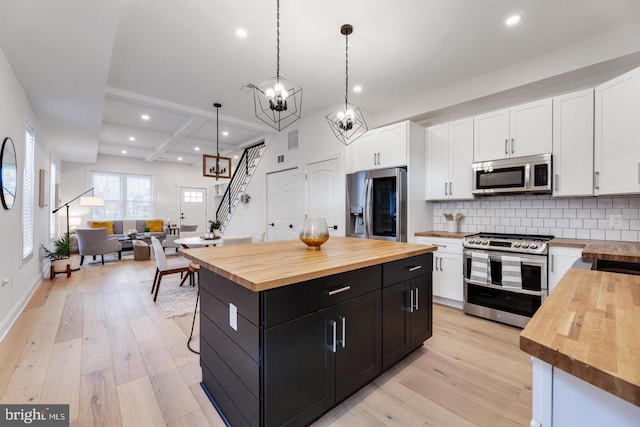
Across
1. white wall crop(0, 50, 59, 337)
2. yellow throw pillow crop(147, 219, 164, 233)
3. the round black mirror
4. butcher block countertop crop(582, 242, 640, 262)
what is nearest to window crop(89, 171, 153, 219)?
yellow throw pillow crop(147, 219, 164, 233)

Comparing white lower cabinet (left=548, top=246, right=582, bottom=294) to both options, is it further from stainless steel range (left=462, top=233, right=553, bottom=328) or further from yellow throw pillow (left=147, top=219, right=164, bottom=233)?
yellow throw pillow (left=147, top=219, right=164, bottom=233)

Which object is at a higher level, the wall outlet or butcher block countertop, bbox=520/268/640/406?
the wall outlet

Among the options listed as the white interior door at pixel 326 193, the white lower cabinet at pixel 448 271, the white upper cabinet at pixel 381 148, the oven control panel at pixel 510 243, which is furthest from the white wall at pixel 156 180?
the oven control panel at pixel 510 243

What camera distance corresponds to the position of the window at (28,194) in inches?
144

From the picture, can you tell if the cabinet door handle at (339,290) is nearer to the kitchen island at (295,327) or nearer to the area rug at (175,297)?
the kitchen island at (295,327)

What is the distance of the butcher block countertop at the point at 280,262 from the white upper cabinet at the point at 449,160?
1745mm

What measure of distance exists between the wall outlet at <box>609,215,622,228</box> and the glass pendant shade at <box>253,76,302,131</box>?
11.2 feet

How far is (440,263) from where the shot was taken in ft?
11.6

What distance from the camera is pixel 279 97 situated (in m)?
2.31

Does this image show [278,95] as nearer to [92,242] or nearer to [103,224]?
[92,242]

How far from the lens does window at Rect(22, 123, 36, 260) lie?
3.67m

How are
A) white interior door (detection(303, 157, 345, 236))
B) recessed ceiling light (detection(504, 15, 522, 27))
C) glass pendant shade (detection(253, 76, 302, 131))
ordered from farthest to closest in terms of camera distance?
white interior door (detection(303, 157, 345, 236)), recessed ceiling light (detection(504, 15, 522, 27)), glass pendant shade (detection(253, 76, 302, 131))

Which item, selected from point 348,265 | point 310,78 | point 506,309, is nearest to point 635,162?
point 506,309

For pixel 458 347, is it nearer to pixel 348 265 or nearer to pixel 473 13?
pixel 348 265
